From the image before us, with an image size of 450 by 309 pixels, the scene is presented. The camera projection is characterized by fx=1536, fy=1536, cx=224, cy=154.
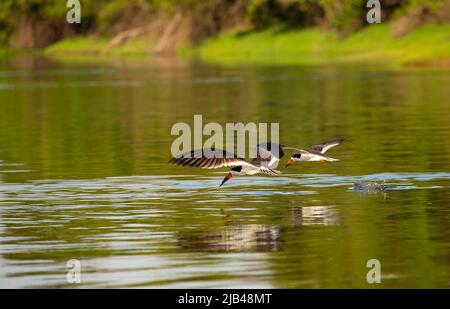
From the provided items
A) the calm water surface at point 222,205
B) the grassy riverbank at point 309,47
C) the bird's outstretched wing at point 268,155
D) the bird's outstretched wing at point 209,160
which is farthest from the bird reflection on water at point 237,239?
the grassy riverbank at point 309,47

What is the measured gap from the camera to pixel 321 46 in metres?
108

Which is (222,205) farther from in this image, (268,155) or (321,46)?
(321,46)

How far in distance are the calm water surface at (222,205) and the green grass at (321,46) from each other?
130ft

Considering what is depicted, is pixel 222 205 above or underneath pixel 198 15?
underneath

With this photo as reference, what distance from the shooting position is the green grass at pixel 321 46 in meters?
92.4

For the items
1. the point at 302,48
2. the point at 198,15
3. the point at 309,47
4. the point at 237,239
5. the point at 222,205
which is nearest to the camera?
the point at 237,239

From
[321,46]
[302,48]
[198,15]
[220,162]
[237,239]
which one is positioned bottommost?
[237,239]

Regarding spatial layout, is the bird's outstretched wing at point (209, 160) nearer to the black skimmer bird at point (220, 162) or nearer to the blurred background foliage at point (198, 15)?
the black skimmer bird at point (220, 162)

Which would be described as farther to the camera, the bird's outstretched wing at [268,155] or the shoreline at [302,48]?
the shoreline at [302,48]

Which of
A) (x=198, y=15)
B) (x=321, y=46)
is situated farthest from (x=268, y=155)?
(x=198, y=15)

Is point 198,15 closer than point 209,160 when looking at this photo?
No

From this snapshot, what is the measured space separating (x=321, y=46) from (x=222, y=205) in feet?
283

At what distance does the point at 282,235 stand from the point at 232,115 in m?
27.1
